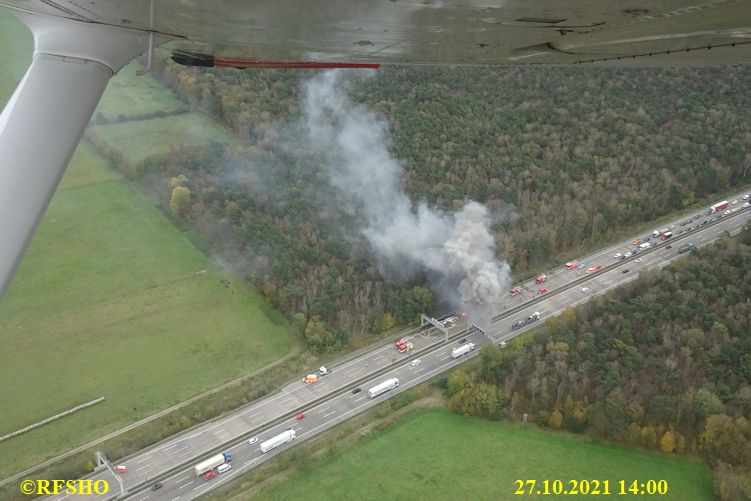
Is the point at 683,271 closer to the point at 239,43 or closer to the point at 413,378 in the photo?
the point at 413,378

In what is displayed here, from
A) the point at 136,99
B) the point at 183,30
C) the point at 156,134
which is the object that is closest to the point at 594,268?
the point at 156,134

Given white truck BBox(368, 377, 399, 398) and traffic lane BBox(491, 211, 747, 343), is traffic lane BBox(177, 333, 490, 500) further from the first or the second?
traffic lane BBox(491, 211, 747, 343)

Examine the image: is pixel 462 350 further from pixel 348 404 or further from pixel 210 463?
pixel 210 463

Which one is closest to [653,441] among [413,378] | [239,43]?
[413,378]

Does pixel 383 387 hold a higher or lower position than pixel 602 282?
lower

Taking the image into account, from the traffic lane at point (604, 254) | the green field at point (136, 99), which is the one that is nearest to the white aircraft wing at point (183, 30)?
the traffic lane at point (604, 254)

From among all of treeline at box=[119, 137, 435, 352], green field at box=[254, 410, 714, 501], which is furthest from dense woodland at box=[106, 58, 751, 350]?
green field at box=[254, 410, 714, 501]
